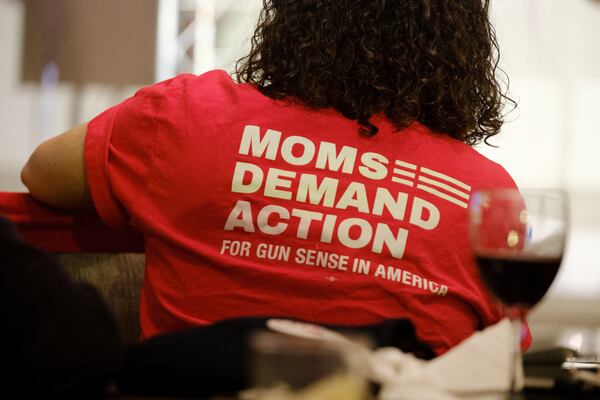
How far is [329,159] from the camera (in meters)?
1.01

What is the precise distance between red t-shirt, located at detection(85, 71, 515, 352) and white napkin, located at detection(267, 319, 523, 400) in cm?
36

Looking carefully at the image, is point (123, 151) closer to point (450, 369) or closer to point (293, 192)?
point (293, 192)

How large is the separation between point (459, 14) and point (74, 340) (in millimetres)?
806

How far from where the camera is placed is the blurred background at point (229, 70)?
15.8 ft

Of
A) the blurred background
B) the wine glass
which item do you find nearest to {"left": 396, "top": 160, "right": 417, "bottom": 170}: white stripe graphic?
the wine glass

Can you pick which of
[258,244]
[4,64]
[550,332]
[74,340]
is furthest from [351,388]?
[4,64]

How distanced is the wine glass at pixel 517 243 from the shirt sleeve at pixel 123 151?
0.53 metres

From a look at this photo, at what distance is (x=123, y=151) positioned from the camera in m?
1.06

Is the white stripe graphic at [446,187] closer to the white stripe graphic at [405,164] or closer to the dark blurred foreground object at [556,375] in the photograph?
the white stripe graphic at [405,164]

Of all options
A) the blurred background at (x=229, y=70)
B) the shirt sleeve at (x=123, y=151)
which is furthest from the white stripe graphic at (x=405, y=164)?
the blurred background at (x=229, y=70)

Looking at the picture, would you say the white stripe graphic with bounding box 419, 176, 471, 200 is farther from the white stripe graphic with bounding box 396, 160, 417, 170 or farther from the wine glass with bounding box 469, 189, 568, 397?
the wine glass with bounding box 469, 189, 568, 397

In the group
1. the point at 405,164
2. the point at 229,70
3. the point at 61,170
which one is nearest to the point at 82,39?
the point at 229,70

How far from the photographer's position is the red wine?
589 millimetres

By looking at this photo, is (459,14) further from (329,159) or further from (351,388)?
(351,388)
